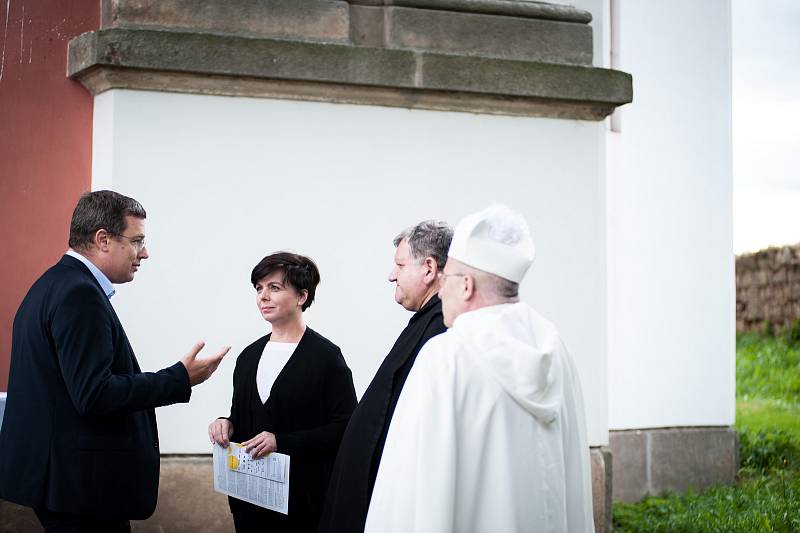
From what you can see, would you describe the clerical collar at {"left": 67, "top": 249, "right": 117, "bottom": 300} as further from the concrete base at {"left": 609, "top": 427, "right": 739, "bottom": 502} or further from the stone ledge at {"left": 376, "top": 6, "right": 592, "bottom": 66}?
the concrete base at {"left": 609, "top": 427, "right": 739, "bottom": 502}

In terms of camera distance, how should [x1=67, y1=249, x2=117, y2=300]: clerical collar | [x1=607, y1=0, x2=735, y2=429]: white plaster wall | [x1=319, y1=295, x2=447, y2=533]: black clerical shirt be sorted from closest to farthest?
[x1=319, y1=295, x2=447, y2=533]: black clerical shirt
[x1=67, y1=249, x2=117, y2=300]: clerical collar
[x1=607, y1=0, x2=735, y2=429]: white plaster wall

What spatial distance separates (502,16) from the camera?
6.32m

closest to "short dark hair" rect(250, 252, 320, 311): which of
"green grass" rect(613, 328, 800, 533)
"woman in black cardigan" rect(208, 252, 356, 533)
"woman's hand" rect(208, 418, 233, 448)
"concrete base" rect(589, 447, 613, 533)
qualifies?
"woman in black cardigan" rect(208, 252, 356, 533)

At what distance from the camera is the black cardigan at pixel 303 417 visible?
4.37 metres

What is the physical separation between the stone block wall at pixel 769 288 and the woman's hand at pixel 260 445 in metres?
13.4

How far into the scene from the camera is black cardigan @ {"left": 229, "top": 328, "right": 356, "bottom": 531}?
437cm

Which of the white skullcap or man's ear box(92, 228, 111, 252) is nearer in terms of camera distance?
the white skullcap

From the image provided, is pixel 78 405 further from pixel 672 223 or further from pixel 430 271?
pixel 672 223

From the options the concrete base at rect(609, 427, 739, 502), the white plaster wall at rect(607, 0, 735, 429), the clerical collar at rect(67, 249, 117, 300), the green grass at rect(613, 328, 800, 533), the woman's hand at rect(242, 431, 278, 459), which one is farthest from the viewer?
the white plaster wall at rect(607, 0, 735, 429)

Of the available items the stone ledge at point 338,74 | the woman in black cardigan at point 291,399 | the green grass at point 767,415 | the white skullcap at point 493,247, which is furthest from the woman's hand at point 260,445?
the green grass at point 767,415

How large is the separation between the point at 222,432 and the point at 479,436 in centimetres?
171

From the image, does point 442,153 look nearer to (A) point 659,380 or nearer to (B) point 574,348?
(B) point 574,348

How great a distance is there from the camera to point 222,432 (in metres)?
4.42

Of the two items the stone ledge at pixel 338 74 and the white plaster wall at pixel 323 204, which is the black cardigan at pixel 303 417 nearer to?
the white plaster wall at pixel 323 204
